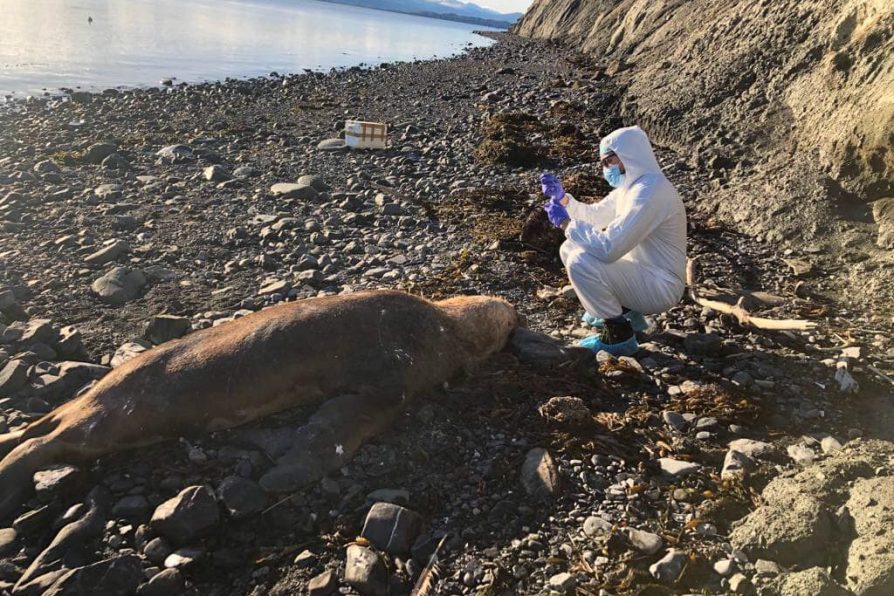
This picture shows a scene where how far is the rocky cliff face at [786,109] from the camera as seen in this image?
789 cm

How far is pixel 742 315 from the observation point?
6.38m

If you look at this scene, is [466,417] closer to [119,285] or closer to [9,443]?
[9,443]

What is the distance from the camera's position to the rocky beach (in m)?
3.73

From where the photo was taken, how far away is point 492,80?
2541 cm

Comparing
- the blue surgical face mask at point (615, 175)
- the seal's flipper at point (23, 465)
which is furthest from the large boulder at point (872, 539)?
the seal's flipper at point (23, 465)

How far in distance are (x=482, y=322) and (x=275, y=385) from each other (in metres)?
2.02

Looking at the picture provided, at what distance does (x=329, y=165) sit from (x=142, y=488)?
9208 mm

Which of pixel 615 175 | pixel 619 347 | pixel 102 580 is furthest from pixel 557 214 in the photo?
pixel 102 580

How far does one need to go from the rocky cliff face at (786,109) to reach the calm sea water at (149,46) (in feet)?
59.8

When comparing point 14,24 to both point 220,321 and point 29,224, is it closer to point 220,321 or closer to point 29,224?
point 29,224

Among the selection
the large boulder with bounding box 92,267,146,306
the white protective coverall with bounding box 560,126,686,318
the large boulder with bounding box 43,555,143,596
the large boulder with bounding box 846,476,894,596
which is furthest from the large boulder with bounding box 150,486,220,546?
the large boulder with bounding box 92,267,146,306

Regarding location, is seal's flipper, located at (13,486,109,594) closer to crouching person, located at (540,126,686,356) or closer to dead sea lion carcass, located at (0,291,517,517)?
dead sea lion carcass, located at (0,291,517,517)

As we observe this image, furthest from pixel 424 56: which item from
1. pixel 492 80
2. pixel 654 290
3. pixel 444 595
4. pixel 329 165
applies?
pixel 444 595

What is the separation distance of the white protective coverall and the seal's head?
76 centimetres
